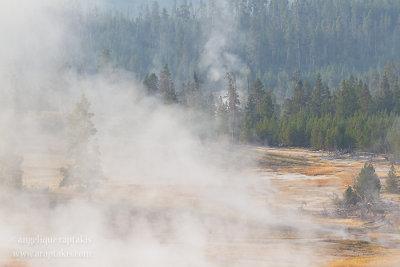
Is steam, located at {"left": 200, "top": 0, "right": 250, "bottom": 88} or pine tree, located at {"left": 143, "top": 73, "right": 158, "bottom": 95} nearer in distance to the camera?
pine tree, located at {"left": 143, "top": 73, "right": 158, "bottom": 95}

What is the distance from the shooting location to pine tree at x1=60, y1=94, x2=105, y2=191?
2777cm

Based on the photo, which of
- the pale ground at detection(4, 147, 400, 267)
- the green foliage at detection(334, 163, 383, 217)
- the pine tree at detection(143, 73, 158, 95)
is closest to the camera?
the pale ground at detection(4, 147, 400, 267)

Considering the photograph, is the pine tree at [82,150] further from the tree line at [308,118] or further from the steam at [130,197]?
the tree line at [308,118]

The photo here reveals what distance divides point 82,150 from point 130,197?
372cm

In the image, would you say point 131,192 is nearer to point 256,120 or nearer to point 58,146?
point 58,146

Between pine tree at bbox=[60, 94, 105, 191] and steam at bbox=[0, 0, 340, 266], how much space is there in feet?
3.25

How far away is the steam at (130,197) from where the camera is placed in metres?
19.0

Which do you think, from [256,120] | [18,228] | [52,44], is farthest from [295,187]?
[52,44]

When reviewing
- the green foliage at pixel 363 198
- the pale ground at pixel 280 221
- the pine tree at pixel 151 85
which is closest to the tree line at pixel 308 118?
the pine tree at pixel 151 85

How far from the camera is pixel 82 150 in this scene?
27797mm

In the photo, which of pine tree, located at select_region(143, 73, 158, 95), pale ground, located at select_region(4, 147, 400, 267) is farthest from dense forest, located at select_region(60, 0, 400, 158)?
pale ground, located at select_region(4, 147, 400, 267)

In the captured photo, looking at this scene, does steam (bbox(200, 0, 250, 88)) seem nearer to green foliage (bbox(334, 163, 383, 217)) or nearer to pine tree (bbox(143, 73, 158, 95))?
pine tree (bbox(143, 73, 158, 95))

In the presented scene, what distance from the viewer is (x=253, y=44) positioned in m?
145

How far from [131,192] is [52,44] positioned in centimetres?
10046
